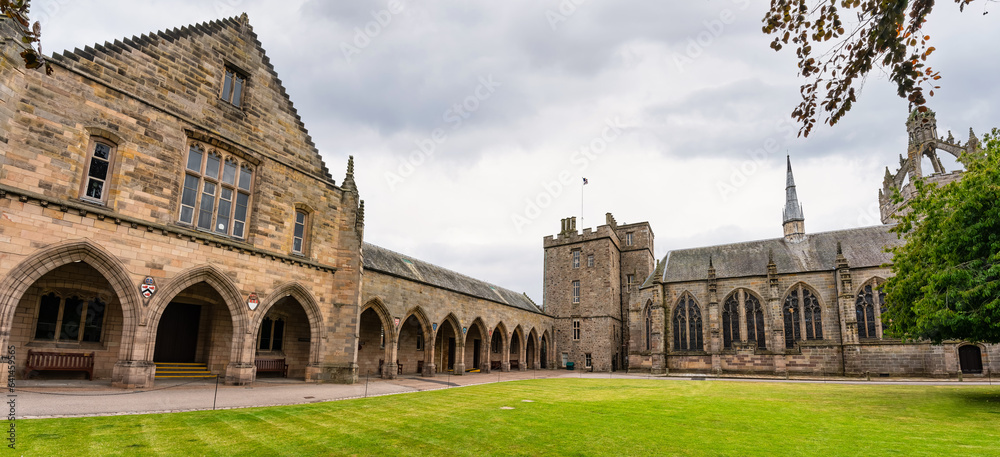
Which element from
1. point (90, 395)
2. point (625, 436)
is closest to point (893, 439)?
point (625, 436)

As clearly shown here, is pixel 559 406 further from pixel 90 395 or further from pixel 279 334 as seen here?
pixel 279 334

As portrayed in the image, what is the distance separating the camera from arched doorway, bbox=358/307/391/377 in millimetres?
24703

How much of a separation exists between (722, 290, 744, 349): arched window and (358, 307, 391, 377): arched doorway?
24705 mm

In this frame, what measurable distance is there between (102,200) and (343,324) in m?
8.86

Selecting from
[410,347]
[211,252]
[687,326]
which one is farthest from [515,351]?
[211,252]

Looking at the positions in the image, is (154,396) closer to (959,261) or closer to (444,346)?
(444,346)

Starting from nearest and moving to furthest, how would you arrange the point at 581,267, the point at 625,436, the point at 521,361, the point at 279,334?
1. the point at 625,436
2. the point at 279,334
3. the point at 521,361
4. the point at 581,267

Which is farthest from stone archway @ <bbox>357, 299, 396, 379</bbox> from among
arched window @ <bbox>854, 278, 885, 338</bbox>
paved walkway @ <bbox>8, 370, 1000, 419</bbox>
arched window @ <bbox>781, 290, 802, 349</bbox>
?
arched window @ <bbox>854, 278, 885, 338</bbox>

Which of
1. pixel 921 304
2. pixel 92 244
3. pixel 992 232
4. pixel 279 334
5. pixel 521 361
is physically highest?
pixel 992 232

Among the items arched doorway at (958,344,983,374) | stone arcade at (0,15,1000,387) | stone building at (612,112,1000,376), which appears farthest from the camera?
stone building at (612,112,1000,376)

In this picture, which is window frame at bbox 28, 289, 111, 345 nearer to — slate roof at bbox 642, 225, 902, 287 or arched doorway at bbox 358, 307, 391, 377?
arched doorway at bbox 358, 307, 391, 377

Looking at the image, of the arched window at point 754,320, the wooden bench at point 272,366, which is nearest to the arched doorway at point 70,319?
the wooden bench at point 272,366

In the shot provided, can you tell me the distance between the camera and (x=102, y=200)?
13164 mm

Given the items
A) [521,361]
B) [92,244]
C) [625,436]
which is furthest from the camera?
[521,361]
